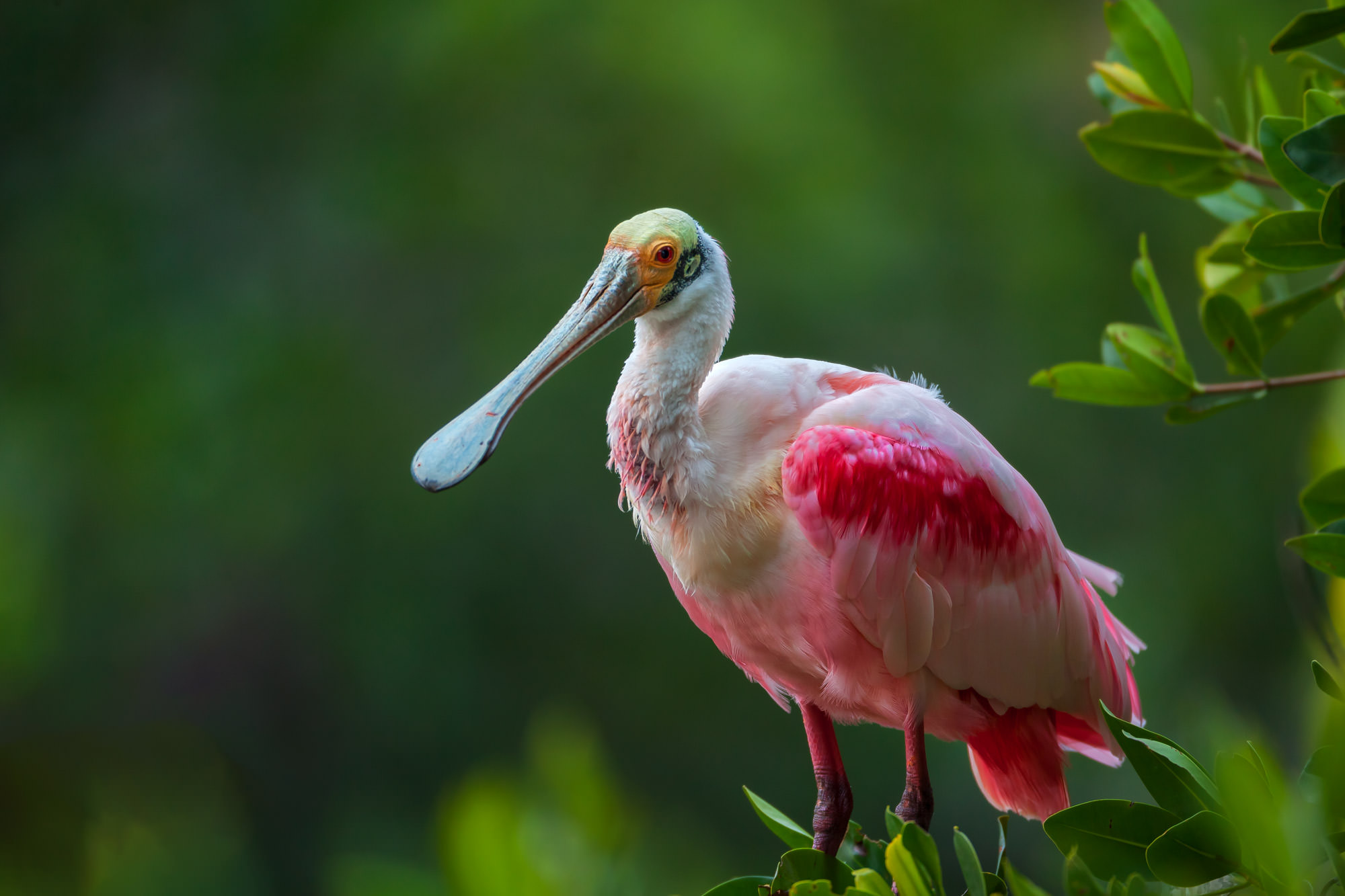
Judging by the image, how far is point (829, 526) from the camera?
1764 mm

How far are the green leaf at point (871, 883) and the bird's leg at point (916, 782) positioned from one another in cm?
60

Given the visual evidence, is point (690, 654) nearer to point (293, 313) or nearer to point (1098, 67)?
point (293, 313)

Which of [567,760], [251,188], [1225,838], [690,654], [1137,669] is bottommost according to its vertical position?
[1137,669]

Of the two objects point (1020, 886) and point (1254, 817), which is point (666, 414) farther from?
point (1254, 817)

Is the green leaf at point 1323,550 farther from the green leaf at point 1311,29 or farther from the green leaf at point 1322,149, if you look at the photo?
the green leaf at point 1311,29

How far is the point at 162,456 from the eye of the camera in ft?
23.6

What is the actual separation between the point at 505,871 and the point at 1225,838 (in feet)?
2.02

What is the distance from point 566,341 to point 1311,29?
0.98 metres

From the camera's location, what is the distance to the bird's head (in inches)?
67.7

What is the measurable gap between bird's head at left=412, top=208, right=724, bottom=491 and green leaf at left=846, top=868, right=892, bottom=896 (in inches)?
29.2

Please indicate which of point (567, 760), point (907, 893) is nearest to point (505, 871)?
point (567, 760)

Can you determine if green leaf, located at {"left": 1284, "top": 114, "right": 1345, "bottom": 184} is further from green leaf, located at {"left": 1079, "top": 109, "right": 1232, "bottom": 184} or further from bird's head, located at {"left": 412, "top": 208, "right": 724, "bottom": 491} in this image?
bird's head, located at {"left": 412, "top": 208, "right": 724, "bottom": 491}

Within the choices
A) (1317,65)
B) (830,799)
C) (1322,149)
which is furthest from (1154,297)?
(830,799)

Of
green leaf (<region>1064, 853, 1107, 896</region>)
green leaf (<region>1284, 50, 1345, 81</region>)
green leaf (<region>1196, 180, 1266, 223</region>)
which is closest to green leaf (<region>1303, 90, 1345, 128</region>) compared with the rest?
green leaf (<region>1284, 50, 1345, 81</region>)
